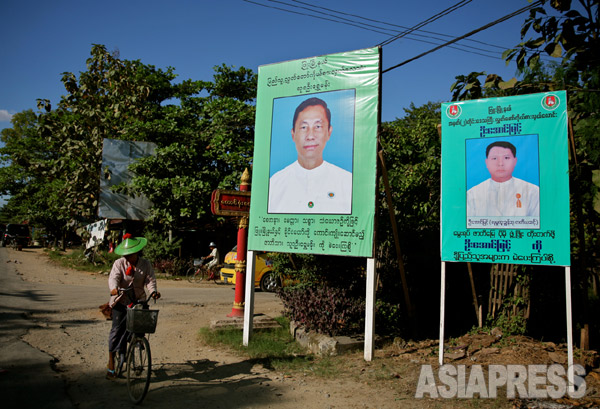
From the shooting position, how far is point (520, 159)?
606cm

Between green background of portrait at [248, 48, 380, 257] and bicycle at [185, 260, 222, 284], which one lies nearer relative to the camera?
green background of portrait at [248, 48, 380, 257]

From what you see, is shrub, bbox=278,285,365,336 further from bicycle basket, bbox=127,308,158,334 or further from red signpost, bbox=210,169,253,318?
bicycle basket, bbox=127,308,158,334

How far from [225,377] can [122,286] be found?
6.08ft

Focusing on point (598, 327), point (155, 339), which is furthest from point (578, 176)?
point (155, 339)

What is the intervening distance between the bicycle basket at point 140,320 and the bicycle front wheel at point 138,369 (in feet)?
0.43

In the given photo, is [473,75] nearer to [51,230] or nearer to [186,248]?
[186,248]

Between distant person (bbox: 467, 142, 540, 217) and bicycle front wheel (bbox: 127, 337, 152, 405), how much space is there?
15.2 ft

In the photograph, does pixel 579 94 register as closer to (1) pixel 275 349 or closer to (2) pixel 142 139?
(1) pixel 275 349

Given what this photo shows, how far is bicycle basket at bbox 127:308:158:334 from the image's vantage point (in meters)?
5.06

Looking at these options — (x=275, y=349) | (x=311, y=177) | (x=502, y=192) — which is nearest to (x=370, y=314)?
(x=275, y=349)

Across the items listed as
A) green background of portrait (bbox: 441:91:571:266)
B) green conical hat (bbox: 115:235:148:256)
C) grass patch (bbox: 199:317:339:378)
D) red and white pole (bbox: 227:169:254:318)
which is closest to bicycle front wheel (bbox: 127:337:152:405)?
green conical hat (bbox: 115:235:148:256)

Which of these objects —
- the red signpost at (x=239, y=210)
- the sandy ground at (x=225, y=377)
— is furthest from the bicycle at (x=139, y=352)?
the red signpost at (x=239, y=210)

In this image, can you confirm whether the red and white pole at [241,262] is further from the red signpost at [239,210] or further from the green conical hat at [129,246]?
the green conical hat at [129,246]

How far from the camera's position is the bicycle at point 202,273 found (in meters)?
19.3
